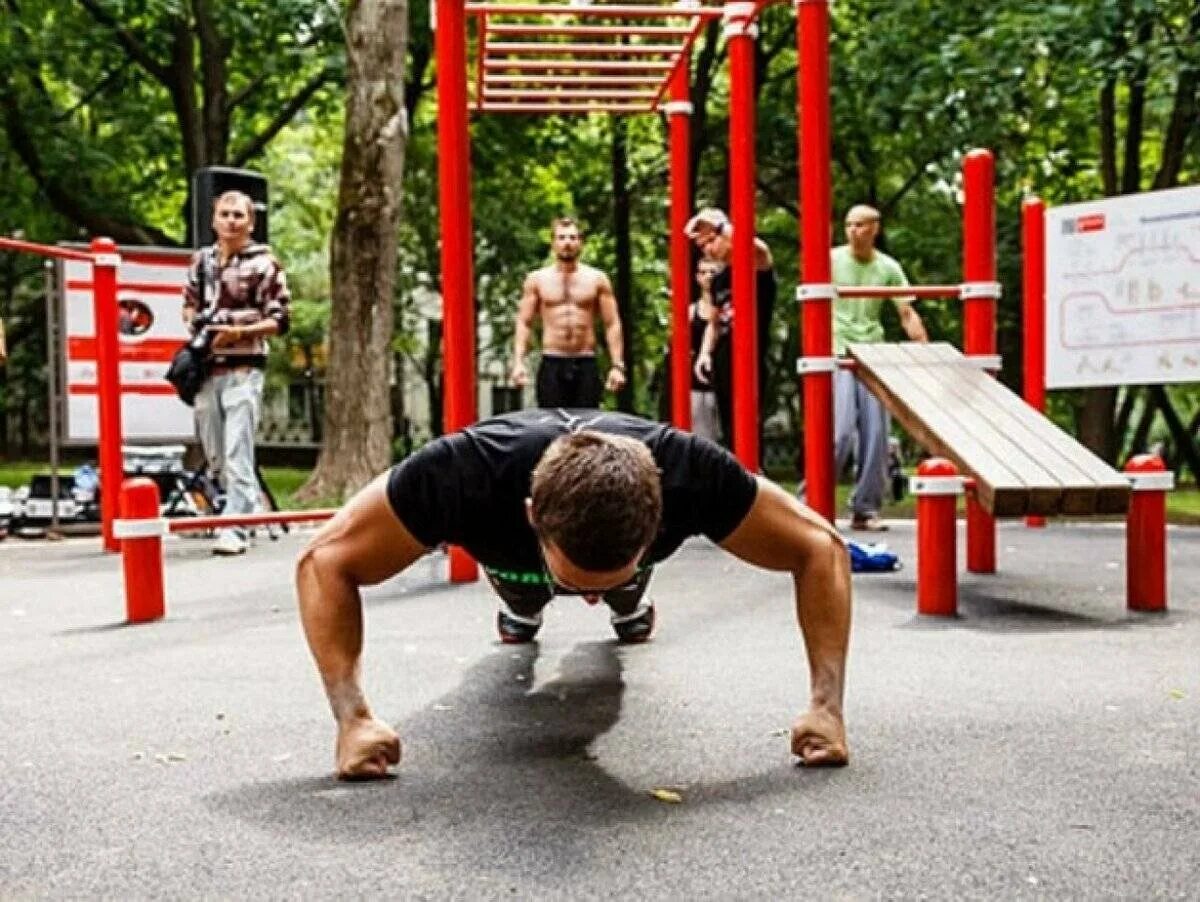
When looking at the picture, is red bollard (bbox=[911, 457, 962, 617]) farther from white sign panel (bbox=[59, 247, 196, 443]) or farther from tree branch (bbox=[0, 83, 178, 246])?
tree branch (bbox=[0, 83, 178, 246])

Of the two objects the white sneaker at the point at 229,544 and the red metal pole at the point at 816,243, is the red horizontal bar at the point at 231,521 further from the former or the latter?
the red metal pole at the point at 816,243

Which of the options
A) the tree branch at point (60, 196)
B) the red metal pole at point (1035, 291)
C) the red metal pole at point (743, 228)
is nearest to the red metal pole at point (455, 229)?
the red metal pole at point (743, 228)

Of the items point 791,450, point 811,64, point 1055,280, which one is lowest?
point 791,450

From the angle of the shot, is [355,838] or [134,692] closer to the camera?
[355,838]

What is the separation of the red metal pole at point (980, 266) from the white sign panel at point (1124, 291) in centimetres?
232

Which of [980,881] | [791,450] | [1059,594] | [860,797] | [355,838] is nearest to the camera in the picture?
[980,881]

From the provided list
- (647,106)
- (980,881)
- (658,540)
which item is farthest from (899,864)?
(647,106)

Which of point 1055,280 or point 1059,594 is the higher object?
point 1055,280

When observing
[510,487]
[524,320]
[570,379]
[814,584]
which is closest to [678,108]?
[524,320]

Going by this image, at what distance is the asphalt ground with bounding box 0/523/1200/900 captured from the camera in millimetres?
1842

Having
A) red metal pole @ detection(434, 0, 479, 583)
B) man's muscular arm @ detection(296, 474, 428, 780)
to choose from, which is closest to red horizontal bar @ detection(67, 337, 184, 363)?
red metal pole @ detection(434, 0, 479, 583)

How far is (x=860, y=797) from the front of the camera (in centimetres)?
220

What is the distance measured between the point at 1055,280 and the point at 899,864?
6.22 meters

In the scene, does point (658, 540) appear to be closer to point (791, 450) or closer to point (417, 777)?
point (417, 777)
